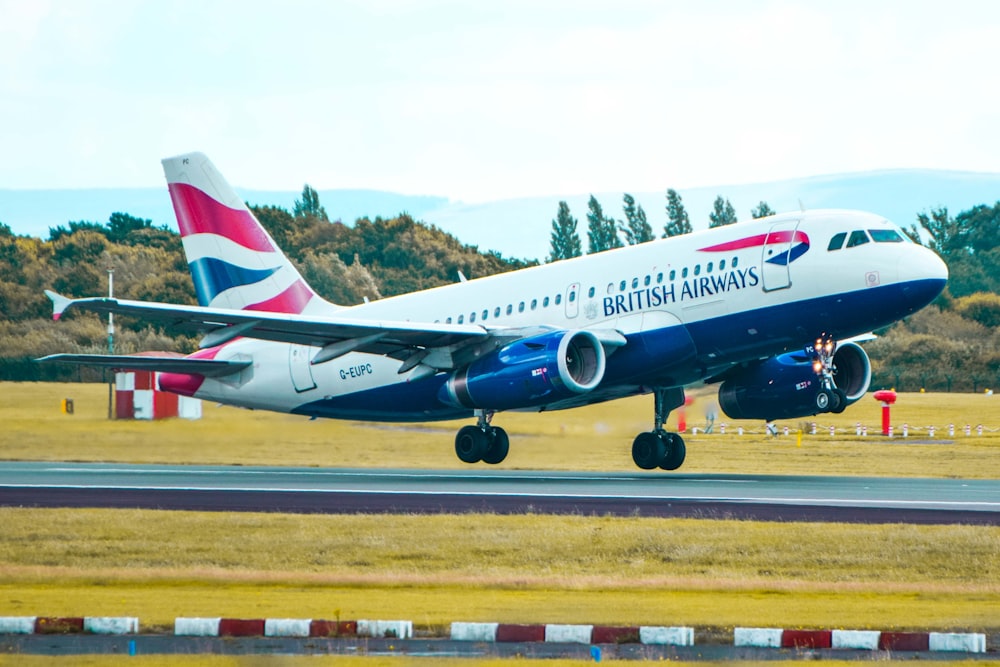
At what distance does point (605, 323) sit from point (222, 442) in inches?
443

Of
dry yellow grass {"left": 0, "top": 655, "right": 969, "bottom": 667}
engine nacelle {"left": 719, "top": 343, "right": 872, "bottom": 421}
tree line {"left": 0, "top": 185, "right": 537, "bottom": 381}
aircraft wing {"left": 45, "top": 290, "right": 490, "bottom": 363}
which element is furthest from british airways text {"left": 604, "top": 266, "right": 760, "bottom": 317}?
tree line {"left": 0, "top": 185, "right": 537, "bottom": 381}

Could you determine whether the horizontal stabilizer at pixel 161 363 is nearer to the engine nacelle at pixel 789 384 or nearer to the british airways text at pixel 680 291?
the british airways text at pixel 680 291

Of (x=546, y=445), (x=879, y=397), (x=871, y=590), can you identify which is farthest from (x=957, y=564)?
(x=879, y=397)

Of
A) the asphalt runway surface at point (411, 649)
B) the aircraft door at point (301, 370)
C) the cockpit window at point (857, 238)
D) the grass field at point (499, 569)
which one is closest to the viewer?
the asphalt runway surface at point (411, 649)

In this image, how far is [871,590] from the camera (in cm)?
1678

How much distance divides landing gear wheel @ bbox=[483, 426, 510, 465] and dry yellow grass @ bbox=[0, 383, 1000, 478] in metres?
0.36

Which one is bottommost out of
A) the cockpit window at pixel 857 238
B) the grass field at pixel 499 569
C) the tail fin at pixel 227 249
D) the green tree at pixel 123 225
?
the grass field at pixel 499 569

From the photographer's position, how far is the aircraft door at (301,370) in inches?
1481

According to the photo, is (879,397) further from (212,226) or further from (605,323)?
(212,226)

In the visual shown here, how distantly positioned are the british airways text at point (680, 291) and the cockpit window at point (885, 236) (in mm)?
2675

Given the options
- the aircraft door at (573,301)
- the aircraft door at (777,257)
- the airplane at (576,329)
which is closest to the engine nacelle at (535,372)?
the airplane at (576,329)

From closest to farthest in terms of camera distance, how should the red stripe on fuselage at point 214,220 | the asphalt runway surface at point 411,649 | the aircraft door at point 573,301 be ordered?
1. the asphalt runway surface at point 411,649
2. the aircraft door at point 573,301
3. the red stripe on fuselage at point 214,220

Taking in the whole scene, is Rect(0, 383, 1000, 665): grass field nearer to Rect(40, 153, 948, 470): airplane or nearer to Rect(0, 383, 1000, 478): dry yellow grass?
Rect(40, 153, 948, 470): airplane

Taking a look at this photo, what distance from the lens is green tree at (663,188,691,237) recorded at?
11294 centimetres
